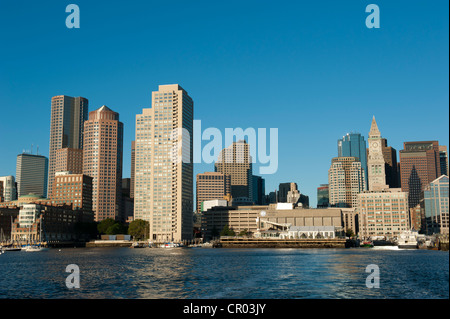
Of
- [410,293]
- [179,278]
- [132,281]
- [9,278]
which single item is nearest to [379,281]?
[410,293]

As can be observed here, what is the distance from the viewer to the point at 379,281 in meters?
72.1

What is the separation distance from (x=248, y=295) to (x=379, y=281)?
85.9ft

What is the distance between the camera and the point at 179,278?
78188 millimetres
